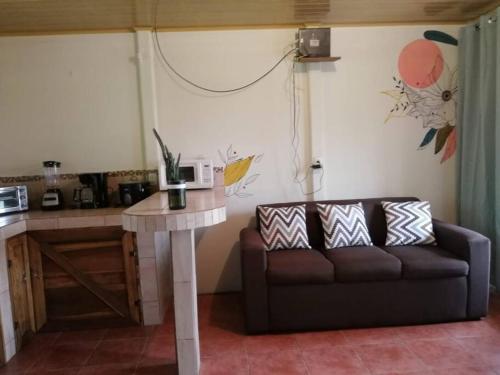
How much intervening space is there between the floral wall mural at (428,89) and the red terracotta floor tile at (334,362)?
209cm

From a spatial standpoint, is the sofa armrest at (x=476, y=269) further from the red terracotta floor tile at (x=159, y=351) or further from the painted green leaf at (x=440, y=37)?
the red terracotta floor tile at (x=159, y=351)

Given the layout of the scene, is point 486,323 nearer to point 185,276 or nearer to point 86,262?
point 185,276

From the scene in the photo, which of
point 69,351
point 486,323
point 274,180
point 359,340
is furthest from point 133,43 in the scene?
point 486,323

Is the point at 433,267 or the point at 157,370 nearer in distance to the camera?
the point at 157,370

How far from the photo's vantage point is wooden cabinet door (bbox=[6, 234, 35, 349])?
255cm

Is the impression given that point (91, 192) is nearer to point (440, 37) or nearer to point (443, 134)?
point (443, 134)

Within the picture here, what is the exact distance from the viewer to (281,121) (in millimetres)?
3346

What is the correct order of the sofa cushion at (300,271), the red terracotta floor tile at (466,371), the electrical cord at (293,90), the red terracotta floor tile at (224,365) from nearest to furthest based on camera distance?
the red terracotta floor tile at (466,371) < the red terracotta floor tile at (224,365) < the sofa cushion at (300,271) < the electrical cord at (293,90)

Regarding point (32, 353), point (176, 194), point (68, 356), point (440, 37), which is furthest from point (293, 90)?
point (32, 353)

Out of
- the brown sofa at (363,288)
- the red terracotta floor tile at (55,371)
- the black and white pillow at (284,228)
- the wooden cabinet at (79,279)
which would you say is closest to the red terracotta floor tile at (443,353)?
the brown sofa at (363,288)

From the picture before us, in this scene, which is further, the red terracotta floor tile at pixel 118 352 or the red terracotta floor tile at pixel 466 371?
the red terracotta floor tile at pixel 118 352

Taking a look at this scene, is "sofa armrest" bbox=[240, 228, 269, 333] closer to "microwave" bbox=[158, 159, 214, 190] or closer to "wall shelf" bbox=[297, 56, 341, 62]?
"microwave" bbox=[158, 159, 214, 190]

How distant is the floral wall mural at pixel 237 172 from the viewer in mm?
3350

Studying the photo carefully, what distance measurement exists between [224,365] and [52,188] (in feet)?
6.84
